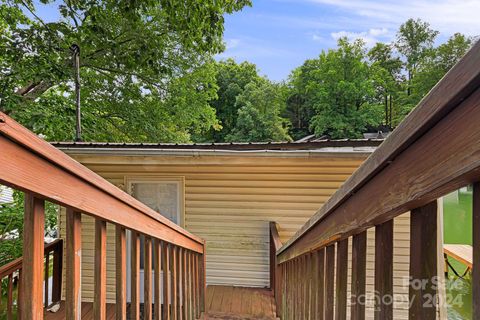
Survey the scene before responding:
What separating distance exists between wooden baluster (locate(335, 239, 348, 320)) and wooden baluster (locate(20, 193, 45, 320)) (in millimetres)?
955

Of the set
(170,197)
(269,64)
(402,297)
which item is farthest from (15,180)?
(269,64)

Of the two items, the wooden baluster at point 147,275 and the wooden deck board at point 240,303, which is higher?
the wooden baluster at point 147,275

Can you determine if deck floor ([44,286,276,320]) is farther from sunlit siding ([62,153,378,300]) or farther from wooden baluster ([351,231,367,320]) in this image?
wooden baluster ([351,231,367,320])

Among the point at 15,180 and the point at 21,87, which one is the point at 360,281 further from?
the point at 21,87

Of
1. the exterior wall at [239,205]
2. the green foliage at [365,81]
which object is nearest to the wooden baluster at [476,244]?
the exterior wall at [239,205]

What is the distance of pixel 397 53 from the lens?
99.9ft

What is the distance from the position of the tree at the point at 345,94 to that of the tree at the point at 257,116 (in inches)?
173

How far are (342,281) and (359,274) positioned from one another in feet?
0.49

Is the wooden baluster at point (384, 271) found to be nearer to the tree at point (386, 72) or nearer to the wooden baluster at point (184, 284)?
the wooden baluster at point (184, 284)

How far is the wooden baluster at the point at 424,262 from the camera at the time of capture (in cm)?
63

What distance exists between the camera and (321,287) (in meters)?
1.30

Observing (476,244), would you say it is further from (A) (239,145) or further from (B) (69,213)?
(A) (239,145)

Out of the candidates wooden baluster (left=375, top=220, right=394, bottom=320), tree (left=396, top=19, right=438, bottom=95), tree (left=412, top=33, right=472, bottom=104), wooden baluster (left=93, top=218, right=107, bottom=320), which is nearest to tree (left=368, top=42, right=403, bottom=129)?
tree (left=396, top=19, right=438, bottom=95)

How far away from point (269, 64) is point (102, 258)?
33190 mm
